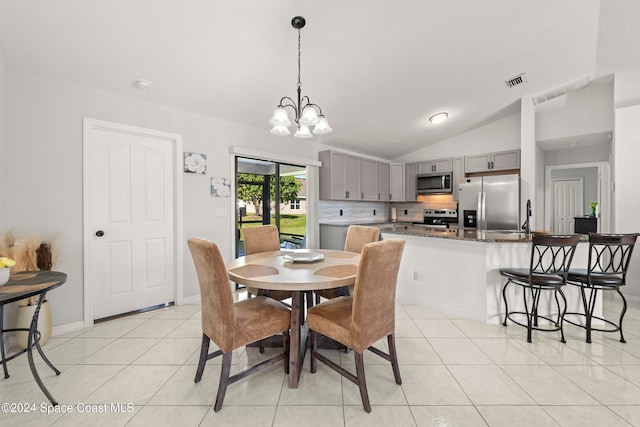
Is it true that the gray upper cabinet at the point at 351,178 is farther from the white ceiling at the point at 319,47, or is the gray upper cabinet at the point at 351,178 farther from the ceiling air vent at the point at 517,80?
the ceiling air vent at the point at 517,80

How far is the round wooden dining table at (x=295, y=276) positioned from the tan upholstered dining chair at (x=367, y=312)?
0.14 m

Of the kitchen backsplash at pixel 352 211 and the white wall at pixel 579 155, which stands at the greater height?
the white wall at pixel 579 155

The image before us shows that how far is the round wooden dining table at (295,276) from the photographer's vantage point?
1.58m

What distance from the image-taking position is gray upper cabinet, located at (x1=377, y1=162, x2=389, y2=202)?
5551 mm

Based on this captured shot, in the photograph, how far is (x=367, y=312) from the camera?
5.10 feet

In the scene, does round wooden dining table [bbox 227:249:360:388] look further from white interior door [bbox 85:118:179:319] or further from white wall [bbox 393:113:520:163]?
white wall [bbox 393:113:520:163]

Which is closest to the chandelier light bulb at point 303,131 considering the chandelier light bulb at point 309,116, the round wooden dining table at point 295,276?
the chandelier light bulb at point 309,116

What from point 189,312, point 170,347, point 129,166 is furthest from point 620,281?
point 129,166

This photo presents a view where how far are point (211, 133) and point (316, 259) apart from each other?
2268 mm

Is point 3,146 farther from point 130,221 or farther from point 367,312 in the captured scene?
point 367,312

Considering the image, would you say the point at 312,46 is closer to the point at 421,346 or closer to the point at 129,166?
the point at 129,166

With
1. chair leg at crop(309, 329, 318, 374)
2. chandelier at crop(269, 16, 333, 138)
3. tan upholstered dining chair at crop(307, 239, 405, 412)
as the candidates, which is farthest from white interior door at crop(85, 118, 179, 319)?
tan upholstered dining chair at crop(307, 239, 405, 412)

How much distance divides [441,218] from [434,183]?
2.34ft

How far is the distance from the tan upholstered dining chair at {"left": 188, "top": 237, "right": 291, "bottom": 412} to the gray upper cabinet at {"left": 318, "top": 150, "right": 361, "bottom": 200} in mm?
3085
